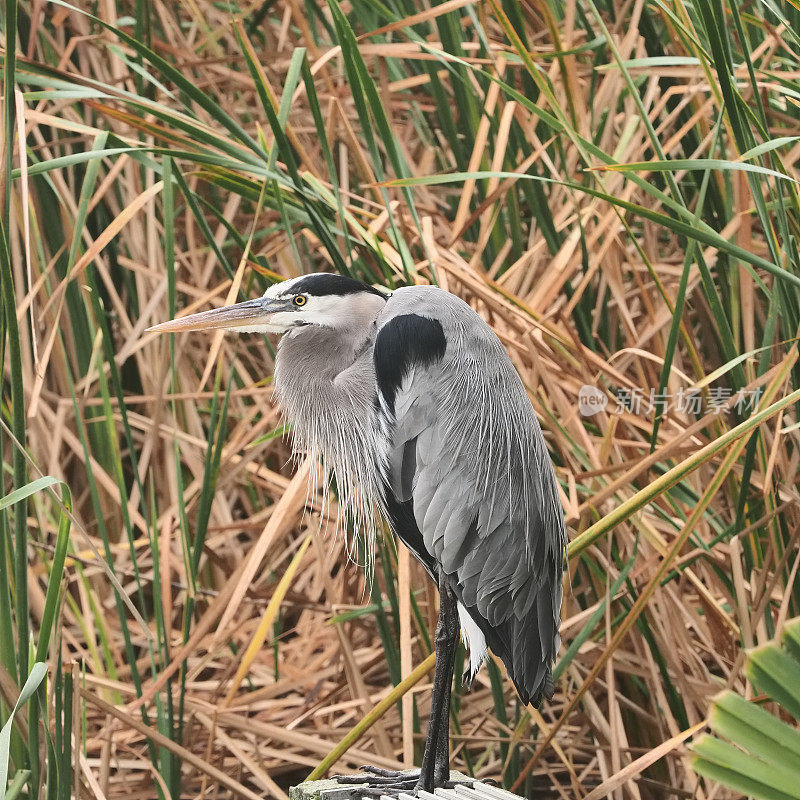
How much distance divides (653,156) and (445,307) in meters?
0.58

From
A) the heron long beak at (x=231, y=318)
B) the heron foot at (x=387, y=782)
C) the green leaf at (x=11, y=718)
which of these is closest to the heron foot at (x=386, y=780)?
the heron foot at (x=387, y=782)

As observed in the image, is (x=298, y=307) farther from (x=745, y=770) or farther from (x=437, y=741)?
(x=745, y=770)

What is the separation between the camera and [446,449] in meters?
1.18

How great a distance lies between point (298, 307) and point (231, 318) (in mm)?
83

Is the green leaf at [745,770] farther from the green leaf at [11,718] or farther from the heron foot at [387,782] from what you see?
the heron foot at [387,782]

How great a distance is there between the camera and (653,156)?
1.55 metres

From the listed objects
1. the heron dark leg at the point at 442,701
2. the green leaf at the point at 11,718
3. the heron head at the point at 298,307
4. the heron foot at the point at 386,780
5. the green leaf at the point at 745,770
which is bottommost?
the heron foot at the point at 386,780

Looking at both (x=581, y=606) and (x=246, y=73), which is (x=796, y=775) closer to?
(x=581, y=606)

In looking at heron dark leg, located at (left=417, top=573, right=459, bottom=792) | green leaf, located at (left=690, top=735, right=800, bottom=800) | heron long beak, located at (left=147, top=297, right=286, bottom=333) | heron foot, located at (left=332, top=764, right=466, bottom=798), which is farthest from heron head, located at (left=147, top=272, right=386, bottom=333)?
green leaf, located at (left=690, top=735, right=800, bottom=800)

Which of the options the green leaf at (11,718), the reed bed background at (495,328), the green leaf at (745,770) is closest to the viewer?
the green leaf at (745,770)

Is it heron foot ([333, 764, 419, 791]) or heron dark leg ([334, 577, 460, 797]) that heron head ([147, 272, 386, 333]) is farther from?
heron foot ([333, 764, 419, 791])

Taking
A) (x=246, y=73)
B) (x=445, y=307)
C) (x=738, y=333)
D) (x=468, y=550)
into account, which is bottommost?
(x=468, y=550)

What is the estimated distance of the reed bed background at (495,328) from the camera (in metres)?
1.09

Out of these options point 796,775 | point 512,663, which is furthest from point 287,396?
point 796,775
